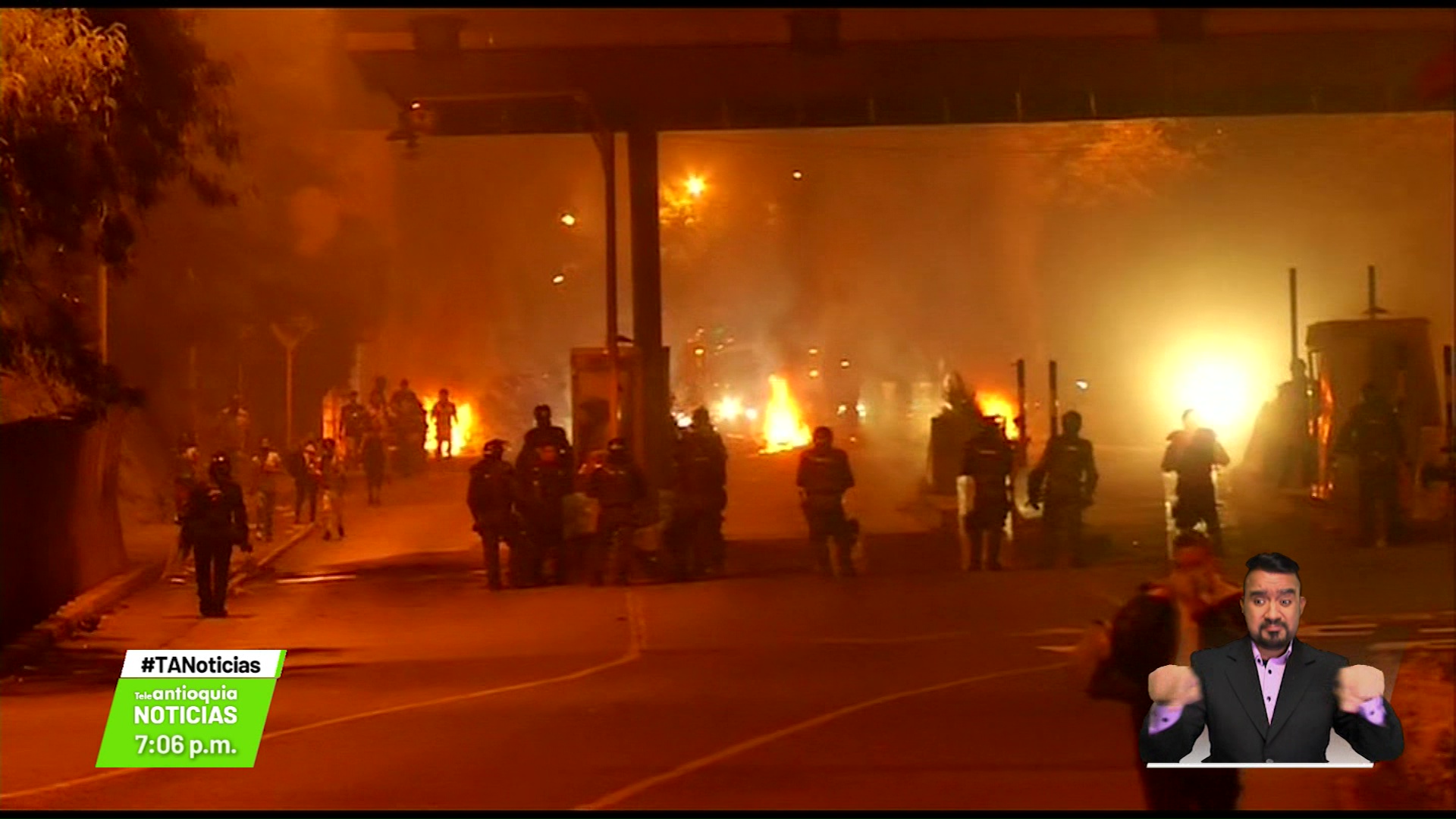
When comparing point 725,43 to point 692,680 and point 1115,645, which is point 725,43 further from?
point 1115,645

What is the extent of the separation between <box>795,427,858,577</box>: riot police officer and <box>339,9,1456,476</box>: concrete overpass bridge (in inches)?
152

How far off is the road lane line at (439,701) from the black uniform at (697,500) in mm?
2588

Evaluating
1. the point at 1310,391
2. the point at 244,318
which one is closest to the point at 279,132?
the point at 244,318

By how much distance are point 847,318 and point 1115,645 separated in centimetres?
5605

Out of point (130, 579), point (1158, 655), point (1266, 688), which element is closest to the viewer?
point (1266, 688)

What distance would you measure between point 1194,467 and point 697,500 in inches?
190

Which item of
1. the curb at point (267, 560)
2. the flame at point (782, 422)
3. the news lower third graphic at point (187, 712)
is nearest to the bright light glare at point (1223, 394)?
the flame at point (782, 422)

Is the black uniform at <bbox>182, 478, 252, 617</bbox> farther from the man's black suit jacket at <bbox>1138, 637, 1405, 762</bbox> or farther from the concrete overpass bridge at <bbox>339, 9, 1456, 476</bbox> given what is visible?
the man's black suit jacket at <bbox>1138, 637, 1405, 762</bbox>

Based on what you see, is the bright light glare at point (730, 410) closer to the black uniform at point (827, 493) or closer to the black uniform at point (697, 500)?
the black uniform at point (697, 500)

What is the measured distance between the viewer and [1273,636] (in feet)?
15.4

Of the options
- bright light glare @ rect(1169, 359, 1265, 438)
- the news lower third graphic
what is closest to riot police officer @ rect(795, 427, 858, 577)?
the news lower third graphic

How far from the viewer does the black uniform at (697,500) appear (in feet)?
56.1

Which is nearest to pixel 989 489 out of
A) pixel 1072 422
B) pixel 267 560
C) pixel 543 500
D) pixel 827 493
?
pixel 1072 422

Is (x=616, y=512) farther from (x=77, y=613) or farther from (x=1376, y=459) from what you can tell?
(x=1376, y=459)
